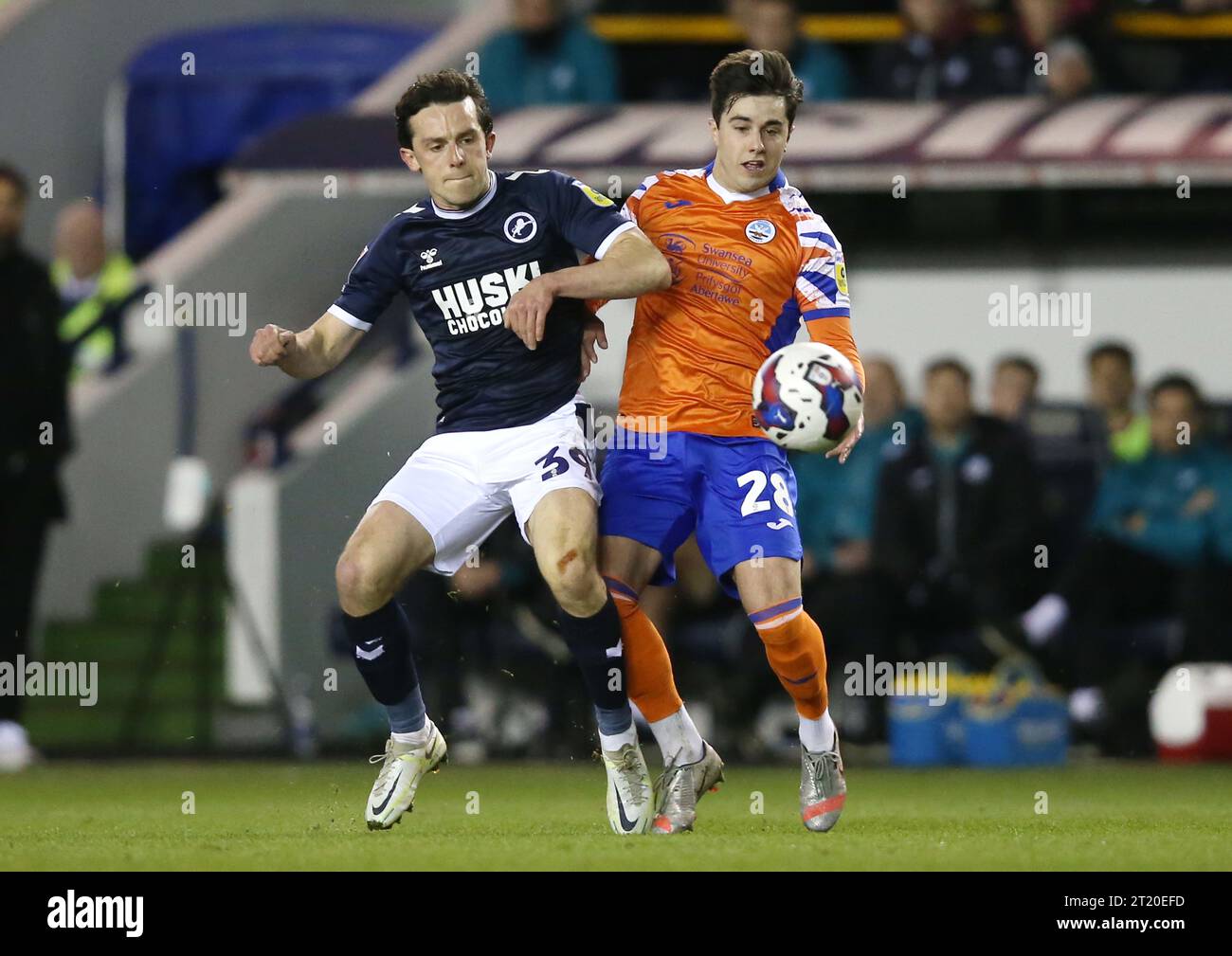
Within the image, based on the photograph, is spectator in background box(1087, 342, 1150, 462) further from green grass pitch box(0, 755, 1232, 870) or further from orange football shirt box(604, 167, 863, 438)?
orange football shirt box(604, 167, 863, 438)

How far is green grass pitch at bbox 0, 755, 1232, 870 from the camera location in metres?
6.64

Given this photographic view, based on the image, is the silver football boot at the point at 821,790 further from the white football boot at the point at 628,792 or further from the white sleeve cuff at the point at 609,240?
the white sleeve cuff at the point at 609,240

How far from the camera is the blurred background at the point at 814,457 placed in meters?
11.7

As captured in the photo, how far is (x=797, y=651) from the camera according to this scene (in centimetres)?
745

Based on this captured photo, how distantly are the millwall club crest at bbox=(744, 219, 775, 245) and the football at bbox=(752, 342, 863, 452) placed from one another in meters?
0.44

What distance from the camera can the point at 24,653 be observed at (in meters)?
11.8

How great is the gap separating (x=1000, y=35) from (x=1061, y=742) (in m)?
4.33

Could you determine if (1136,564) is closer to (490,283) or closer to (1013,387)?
(1013,387)

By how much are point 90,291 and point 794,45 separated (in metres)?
4.31

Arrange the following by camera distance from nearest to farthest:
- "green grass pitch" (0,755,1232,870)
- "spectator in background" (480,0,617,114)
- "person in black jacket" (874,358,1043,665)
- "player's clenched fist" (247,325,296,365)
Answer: "green grass pitch" (0,755,1232,870) < "player's clenched fist" (247,325,296,365) < "person in black jacket" (874,358,1043,665) < "spectator in background" (480,0,617,114)

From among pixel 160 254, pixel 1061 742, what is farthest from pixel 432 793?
pixel 160 254

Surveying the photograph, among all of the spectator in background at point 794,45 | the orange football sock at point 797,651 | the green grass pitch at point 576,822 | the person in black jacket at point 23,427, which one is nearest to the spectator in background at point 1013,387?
the green grass pitch at point 576,822

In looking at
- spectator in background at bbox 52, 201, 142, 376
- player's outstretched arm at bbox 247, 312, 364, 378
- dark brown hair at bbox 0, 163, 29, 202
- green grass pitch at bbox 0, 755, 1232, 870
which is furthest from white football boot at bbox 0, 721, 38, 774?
player's outstretched arm at bbox 247, 312, 364, 378

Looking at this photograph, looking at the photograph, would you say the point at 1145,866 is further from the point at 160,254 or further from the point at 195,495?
the point at 160,254
